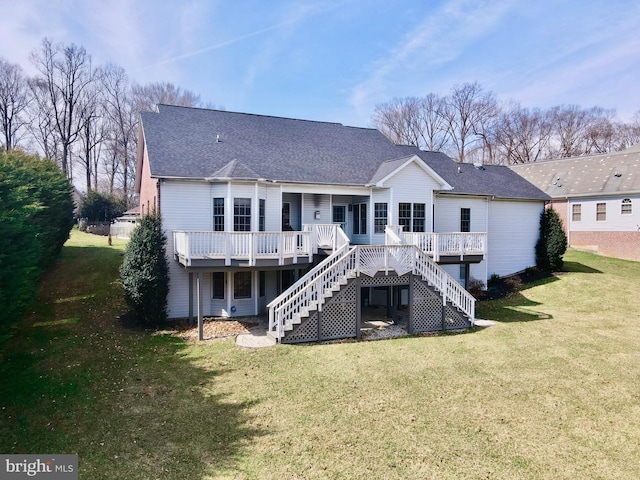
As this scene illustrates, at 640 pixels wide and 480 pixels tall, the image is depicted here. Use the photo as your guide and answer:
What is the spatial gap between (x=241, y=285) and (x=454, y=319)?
8646mm

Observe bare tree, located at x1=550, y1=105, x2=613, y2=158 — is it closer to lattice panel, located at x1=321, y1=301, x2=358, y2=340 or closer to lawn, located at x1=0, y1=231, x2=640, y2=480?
lawn, located at x1=0, y1=231, x2=640, y2=480

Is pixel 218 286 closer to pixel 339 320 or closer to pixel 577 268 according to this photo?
pixel 339 320

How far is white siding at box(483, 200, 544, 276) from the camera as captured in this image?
21422 millimetres

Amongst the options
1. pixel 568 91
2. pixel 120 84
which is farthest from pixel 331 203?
pixel 120 84

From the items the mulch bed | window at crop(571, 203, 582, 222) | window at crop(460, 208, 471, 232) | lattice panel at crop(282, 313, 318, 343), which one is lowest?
the mulch bed

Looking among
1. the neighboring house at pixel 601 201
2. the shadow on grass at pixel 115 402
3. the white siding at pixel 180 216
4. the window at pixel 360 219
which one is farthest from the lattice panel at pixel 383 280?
the neighboring house at pixel 601 201

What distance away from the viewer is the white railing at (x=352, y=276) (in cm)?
1270

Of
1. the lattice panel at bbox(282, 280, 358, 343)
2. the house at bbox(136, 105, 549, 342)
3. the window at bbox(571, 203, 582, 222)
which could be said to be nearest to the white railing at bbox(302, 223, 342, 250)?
the house at bbox(136, 105, 549, 342)

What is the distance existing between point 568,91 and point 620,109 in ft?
70.9

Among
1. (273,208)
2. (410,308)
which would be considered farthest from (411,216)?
(273,208)

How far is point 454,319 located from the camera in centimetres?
1476

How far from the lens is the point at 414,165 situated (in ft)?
56.7

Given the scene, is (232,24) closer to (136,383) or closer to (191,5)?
(191,5)

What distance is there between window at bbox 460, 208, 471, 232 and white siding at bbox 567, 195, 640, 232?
46.9 feet
